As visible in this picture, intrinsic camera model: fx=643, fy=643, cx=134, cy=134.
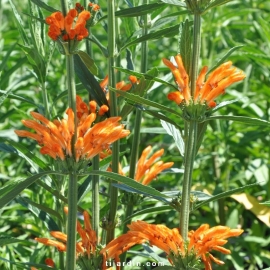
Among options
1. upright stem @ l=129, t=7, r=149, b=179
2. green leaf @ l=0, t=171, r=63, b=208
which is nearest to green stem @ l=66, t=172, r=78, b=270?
green leaf @ l=0, t=171, r=63, b=208

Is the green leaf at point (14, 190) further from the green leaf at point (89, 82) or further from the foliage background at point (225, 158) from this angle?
the foliage background at point (225, 158)

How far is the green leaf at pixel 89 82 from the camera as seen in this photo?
1.98 meters

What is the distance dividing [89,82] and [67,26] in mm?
281

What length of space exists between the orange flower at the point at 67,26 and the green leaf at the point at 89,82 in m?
0.22

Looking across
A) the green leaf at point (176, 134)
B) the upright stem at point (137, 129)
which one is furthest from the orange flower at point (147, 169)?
the green leaf at point (176, 134)

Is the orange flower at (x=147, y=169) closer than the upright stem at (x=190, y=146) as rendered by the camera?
No

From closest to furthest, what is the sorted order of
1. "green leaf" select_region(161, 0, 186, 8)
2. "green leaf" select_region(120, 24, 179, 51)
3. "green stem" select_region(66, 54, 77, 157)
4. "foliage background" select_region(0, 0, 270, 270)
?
1. "green stem" select_region(66, 54, 77, 157)
2. "green leaf" select_region(161, 0, 186, 8)
3. "green leaf" select_region(120, 24, 179, 51)
4. "foliage background" select_region(0, 0, 270, 270)

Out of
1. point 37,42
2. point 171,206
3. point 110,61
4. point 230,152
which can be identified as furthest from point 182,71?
point 230,152

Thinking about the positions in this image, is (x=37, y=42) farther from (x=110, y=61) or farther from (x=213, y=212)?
(x=213, y=212)

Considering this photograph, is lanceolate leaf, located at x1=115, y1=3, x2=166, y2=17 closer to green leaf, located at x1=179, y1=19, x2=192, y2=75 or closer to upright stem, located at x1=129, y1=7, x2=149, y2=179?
green leaf, located at x1=179, y1=19, x2=192, y2=75

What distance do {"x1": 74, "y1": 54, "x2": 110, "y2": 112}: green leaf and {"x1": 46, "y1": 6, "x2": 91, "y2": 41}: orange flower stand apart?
22 centimetres

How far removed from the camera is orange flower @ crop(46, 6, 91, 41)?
5.69 ft

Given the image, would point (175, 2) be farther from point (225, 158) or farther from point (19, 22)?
point (225, 158)

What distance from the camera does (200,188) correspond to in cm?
332
